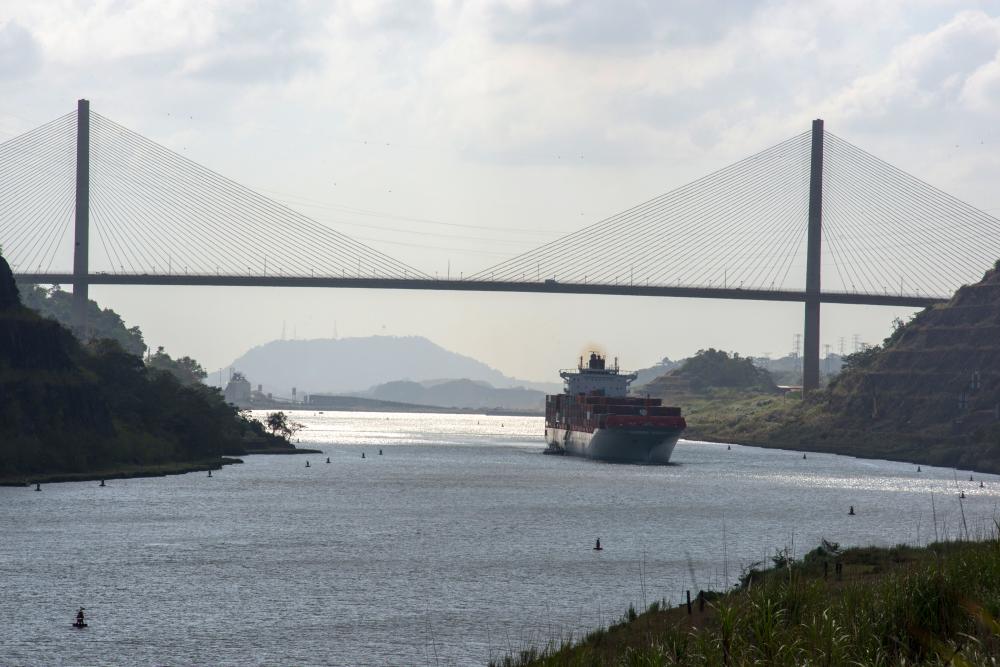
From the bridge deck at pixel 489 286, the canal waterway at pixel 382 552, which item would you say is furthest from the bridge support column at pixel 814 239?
the canal waterway at pixel 382 552

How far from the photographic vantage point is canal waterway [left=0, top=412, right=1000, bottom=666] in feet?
133

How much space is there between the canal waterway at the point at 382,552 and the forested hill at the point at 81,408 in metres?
4.45

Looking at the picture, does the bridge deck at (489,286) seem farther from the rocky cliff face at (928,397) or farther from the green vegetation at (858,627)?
the green vegetation at (858,627)

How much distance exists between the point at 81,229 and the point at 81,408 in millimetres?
54781

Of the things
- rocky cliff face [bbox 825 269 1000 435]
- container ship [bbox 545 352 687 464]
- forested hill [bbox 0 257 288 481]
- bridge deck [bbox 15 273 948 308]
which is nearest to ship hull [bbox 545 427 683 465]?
container ship [bbox 545 352 687 464]

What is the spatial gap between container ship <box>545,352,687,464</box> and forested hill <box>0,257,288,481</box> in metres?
40.5

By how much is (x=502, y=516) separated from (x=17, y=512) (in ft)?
88.8

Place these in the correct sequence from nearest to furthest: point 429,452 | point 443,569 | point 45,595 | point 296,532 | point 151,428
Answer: point 45,595, point 443,569, point 296,532, point 151,428, point 429,452

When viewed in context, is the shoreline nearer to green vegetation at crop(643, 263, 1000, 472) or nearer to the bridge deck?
the bridge deck

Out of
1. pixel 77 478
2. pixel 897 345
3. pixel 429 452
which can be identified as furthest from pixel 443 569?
pixel 897 345

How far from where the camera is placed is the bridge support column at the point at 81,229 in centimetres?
15200

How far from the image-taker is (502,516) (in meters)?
80.8

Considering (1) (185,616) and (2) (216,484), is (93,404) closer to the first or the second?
(2) (216,484)

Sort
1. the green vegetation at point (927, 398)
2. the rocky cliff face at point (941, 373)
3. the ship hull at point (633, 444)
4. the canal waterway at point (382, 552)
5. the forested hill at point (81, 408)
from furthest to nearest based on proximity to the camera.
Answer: the rocky cliff face at point (941, 373)
the green vegetation at point (927, 398)
the ship hull at point (633, 444)
the forested hill at point (81, 408)
the canal waterway at point (382, 552)
